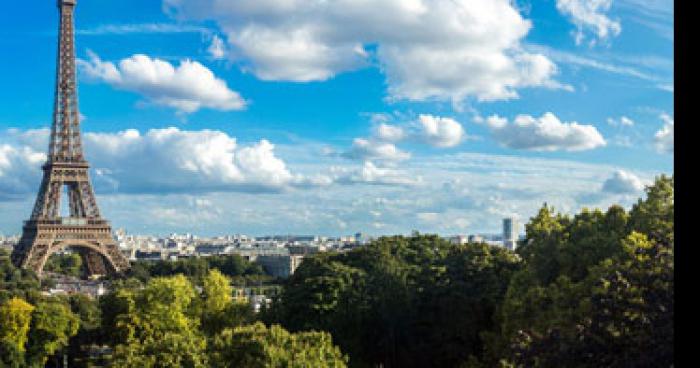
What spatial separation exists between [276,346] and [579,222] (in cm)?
978

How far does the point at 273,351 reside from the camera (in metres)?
18.9

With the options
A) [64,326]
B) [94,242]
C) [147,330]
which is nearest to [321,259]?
[147,330]

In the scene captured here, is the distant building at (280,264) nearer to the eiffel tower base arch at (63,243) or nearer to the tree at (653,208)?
the eiffel tower base arch at (63,243)

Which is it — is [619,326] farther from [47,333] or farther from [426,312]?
[47,333]

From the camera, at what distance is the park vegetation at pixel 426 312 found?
1409cm

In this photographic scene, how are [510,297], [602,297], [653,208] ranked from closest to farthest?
1. [602,297]
2. [653,208]
3. [510,297]

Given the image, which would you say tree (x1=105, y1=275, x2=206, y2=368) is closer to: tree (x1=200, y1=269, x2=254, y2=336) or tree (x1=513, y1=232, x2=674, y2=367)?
tree (x1=200, y1=269, x2=254, y2=336)

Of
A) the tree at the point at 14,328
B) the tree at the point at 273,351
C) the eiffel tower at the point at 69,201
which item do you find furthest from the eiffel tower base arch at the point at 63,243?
the tree at the point at 273,351

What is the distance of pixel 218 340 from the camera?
21.4 metres

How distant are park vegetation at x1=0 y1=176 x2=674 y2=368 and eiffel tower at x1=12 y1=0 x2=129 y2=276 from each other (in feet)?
52.4

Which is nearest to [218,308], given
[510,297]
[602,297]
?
[510,297]

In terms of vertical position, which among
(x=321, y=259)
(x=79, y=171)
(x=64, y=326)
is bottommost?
(x=64, y=326)

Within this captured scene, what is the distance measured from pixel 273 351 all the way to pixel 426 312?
1039 centimetres
